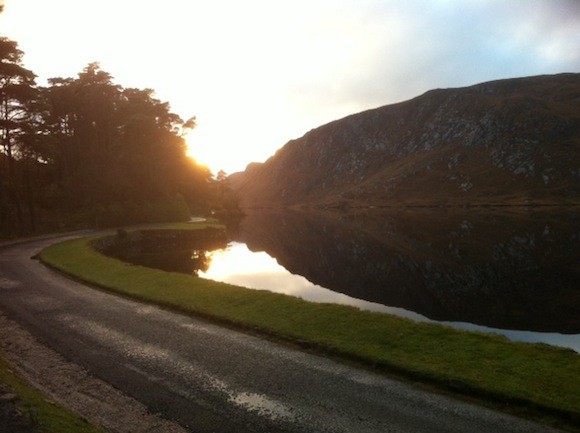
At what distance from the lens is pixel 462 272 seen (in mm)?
39625

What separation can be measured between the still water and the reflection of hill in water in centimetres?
7

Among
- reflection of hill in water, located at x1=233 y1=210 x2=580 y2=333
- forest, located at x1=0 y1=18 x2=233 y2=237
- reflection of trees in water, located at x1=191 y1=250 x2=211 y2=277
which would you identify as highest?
forest, located at x1=0 y1=18 x2=233 y2=237

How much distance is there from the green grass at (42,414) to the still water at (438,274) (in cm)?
1946

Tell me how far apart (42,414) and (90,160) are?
75.2 meters

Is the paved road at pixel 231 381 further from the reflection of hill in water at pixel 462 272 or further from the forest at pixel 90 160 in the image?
the forest at pixel 90 160

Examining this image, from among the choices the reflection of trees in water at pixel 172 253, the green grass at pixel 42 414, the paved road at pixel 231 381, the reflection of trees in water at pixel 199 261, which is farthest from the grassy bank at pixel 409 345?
the reflection of trees in water at pixel 172 253

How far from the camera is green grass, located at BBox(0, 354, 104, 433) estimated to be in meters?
9.39

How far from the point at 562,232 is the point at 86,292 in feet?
223

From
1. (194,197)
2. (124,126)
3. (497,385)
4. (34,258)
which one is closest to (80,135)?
(124,126)

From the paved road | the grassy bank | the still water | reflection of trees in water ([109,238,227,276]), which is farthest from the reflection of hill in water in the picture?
the paved road

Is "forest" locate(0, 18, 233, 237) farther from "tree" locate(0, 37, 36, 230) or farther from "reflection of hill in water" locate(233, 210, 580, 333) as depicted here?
"reflection of hill in water" locate(233, 210, 580, 333)

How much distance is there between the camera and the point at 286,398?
12391 mm

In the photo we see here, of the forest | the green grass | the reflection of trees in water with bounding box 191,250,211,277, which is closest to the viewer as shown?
the green grass

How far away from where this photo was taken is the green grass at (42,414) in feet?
30.8
